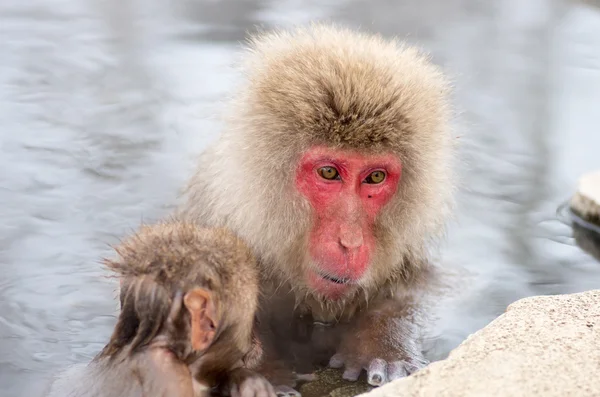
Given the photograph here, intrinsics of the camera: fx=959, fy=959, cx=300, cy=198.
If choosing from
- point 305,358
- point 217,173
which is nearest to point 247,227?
point 217,173

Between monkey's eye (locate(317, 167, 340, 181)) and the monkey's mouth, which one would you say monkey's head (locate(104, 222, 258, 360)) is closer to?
the monkey's mouth

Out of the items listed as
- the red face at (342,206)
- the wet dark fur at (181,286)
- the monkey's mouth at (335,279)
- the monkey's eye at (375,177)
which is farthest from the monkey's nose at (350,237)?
the wet dark fur at (181,286)

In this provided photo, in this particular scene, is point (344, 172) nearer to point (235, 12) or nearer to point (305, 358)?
point (305, 358)

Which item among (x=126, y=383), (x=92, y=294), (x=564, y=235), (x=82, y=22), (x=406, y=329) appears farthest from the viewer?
(x=82, y=22)

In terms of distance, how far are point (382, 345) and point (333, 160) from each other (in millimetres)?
966

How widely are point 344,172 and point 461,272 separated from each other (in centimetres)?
171

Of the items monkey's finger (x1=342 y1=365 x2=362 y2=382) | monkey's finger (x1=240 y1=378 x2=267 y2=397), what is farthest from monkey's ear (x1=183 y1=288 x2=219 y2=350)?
monkey's finger (x1=342 y1=365 x2=362 y2=382)

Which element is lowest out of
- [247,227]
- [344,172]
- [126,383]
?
[126,383]

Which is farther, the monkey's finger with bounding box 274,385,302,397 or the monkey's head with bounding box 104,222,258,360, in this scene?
the monkey's finger with bounding box 274,385,302,397

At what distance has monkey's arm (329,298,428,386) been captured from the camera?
13.5ft

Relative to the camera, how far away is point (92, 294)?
491cm

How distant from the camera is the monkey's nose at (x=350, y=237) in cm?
371

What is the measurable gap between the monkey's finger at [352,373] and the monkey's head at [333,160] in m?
0.33

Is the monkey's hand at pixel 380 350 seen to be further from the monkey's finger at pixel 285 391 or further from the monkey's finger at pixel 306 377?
the monkey's finger at pixel 285 391
